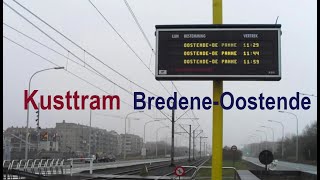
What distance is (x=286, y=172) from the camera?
5112 cm

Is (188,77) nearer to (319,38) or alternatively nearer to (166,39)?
(166,39)

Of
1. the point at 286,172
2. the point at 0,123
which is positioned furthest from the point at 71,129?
the point at 0,123

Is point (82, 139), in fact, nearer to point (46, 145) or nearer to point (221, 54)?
point (46, 145)

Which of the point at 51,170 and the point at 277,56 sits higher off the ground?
the point at 277,56

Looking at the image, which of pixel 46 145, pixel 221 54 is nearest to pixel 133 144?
pixel 46 145

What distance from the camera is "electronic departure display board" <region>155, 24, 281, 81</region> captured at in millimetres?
13258

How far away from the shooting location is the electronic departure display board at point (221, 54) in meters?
13.3

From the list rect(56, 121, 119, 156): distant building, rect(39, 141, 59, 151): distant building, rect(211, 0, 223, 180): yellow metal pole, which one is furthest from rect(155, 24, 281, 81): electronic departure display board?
rect(56, 121, 119, 156): distant building

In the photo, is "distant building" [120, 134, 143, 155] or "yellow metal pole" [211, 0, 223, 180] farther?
"distant building" [120, 134, 143, 155]

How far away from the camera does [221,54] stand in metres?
13.3

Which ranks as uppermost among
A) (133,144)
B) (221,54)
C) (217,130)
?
(221,54)

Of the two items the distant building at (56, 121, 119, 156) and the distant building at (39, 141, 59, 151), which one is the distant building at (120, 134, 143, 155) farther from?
the distant building at (39, 141, 59, 151)

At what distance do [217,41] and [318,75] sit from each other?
111 inches

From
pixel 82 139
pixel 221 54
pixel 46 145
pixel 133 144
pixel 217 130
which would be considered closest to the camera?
pixel 221 54
